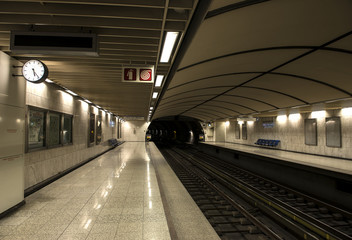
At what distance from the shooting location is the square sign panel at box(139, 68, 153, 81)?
537cm

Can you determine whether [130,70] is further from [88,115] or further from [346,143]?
[346,143]

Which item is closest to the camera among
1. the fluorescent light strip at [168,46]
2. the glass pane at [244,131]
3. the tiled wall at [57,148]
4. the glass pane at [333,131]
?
the fluorescent light strip at [168,46]

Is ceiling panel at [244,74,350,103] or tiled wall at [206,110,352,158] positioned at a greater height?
ceiling panel at [244,74,350,103]

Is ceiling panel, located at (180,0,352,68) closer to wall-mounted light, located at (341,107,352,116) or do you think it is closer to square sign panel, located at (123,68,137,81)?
square sign panel, located at (123,68,137,81)

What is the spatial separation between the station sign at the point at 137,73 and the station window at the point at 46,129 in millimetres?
2989

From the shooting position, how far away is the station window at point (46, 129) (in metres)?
6.38

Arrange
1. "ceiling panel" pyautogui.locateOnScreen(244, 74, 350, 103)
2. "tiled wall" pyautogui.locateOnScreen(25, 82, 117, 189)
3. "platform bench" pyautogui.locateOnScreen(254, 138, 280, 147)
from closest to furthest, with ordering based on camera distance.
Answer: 1. "tiled wall" pyautogui.locateOnScreen(25, 82, 117, 189)
2. "ceiling panel" pyautogui.locateOnScreen(244, 74, 350, 103)
3. "platform bench" pyautogui.locateOnScreen(254, 138, 280, 147)

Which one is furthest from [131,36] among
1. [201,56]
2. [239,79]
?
[239,79]

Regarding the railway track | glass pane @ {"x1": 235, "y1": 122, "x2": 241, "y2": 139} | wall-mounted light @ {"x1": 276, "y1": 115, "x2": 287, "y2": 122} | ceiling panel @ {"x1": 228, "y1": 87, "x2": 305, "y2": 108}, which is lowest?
the railway track

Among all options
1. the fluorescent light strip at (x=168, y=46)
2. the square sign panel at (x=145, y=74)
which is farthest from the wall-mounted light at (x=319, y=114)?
the square sign panel at (x=145, y=74)

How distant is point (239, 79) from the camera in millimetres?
8648

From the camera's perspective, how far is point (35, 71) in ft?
14.7

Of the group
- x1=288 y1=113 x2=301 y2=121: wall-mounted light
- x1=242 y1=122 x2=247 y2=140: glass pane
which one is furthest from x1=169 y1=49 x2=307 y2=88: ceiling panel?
x1=242 y1=122 x2=247 y2=140: glass pane

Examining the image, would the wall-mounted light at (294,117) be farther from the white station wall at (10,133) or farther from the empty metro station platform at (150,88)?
the white station wall at (10,133)
